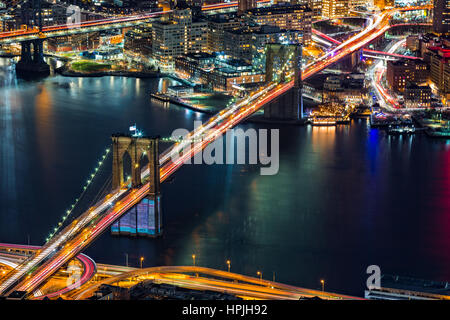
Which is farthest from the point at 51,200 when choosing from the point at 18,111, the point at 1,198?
the point at 18,111

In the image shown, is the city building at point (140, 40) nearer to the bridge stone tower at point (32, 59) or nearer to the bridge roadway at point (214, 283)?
the bridge stone tower at point (32, 59)

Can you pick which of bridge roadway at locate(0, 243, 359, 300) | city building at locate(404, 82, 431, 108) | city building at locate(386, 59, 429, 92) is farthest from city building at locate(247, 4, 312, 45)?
bridge roadway at locate(0, 243, 359, 300)

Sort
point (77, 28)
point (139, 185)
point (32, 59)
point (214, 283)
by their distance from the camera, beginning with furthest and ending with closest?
point (77, 28) < point (32, 59) < point (139, 185) < point (214, 283)

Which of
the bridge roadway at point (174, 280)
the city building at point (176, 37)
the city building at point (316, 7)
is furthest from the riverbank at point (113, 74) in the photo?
the bridge roadway at point (174, 280)

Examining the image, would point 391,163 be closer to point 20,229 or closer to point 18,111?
point 20,229

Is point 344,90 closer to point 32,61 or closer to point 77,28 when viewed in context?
point 32,61

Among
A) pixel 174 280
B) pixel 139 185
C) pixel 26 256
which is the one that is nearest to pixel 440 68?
pixel 139 185

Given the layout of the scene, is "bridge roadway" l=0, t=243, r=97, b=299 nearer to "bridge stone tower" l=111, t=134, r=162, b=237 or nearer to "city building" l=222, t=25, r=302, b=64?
"bridge stone tower" l=111, t=134, r=162, b=237
